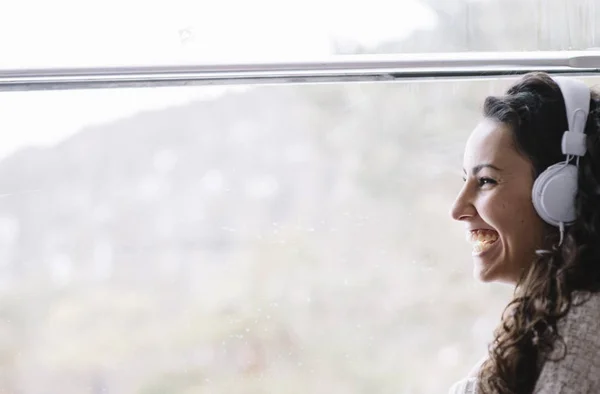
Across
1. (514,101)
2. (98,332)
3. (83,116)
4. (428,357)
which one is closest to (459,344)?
(428,357)

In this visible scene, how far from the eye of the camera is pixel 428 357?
1.72m

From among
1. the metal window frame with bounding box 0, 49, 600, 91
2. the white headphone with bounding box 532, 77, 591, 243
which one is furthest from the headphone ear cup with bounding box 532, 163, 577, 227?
the metal window frame with bounding box 0, 49, 600, 91

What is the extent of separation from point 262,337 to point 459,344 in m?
0.46

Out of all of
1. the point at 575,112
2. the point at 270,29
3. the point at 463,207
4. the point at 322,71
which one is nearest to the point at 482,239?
the point at 463,207

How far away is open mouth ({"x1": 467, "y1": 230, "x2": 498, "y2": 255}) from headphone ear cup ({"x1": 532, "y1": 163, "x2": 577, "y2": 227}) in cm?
14

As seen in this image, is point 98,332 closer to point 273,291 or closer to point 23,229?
point 23,229

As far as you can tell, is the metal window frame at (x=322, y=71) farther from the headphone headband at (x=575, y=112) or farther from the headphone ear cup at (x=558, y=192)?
the headphone ear cup at (x=558, y=192)

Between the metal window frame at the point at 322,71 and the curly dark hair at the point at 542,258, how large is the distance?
8.3 inches

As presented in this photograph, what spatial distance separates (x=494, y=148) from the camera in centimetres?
139

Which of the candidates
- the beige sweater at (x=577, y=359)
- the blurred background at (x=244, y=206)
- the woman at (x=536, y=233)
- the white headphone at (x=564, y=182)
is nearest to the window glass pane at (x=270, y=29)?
the blurred background at (x=244, y=206)

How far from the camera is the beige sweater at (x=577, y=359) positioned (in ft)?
3.76

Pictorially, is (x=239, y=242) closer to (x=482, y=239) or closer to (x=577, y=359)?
(x=482, y=239)

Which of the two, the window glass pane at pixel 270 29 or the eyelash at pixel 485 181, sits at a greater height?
the window glass pane at pixel 270 29

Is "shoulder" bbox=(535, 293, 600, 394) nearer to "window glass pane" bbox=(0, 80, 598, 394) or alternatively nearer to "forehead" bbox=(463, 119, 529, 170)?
"forehead" bbox=(463, 119, 529, 170)
